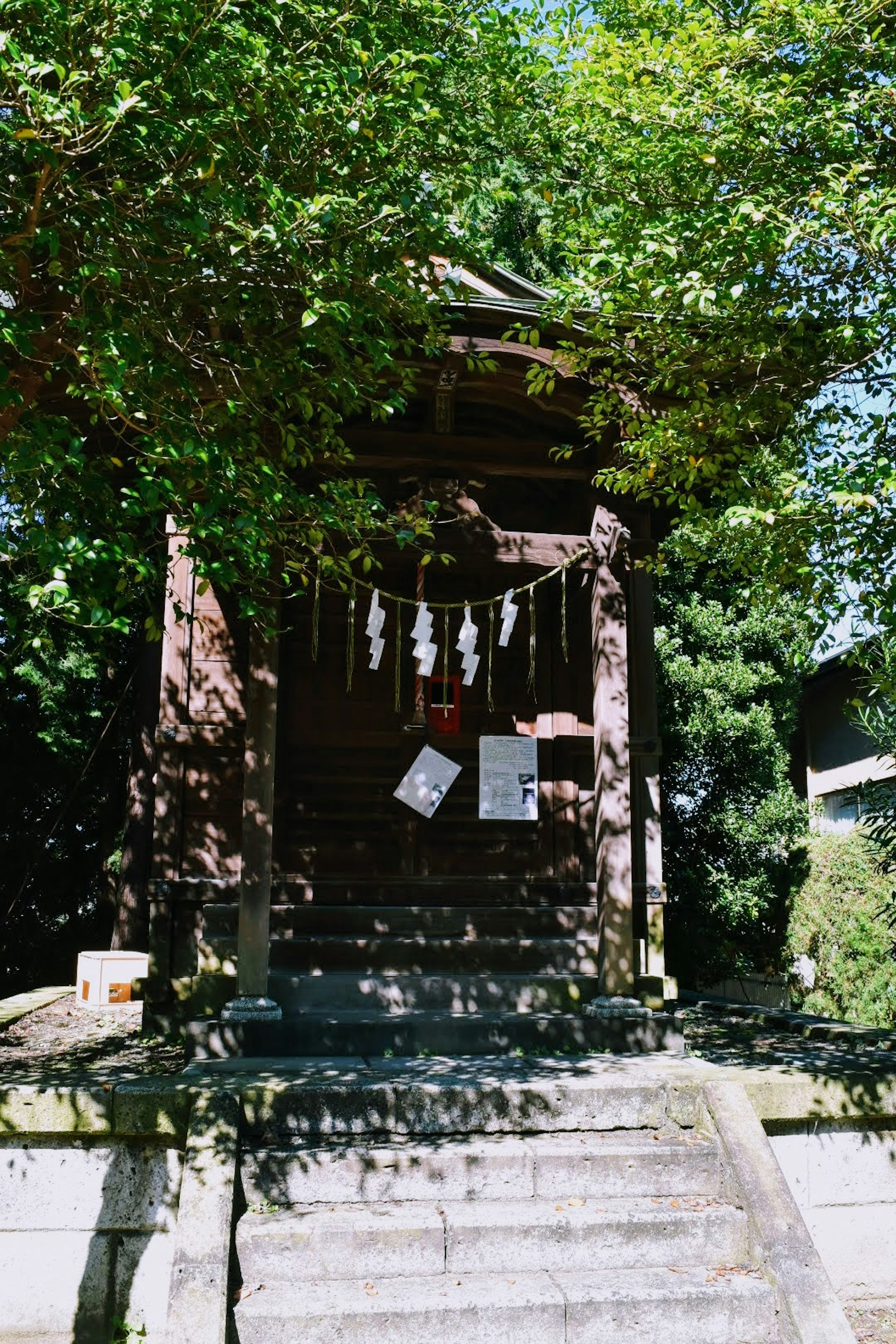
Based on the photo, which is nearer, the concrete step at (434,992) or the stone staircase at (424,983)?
the stone staircase at (424,983)

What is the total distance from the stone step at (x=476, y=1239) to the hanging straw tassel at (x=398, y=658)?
13.1ft

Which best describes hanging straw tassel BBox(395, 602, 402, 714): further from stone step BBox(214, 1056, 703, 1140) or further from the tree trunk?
the tree trunk

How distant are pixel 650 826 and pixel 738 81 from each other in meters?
5.34

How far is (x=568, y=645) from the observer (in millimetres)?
9336

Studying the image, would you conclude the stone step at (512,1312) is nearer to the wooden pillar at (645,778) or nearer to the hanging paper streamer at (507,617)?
the wooden pillar at (645,778)

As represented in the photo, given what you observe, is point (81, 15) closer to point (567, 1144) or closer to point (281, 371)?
point (281, 371)

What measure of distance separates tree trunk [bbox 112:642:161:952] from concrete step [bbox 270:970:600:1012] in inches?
227

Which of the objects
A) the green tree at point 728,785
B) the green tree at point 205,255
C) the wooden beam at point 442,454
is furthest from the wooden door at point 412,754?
the green tree at point 728,785

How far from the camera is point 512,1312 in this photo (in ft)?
15.3

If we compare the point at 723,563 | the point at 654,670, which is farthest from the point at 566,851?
A: the point at 723,563

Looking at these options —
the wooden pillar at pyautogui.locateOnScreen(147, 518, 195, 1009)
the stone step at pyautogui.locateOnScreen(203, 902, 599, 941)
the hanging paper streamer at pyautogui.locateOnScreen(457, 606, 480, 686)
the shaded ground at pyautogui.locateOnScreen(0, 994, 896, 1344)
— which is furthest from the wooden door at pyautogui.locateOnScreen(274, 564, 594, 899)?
the shaded ground at pyautogui.locateOnScreen(0, 994, 896, 1344)

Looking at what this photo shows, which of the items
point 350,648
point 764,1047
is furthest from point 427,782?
point 764,1047

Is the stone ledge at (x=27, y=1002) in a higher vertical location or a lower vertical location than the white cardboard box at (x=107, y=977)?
lower

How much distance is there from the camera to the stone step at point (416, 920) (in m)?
8.35
